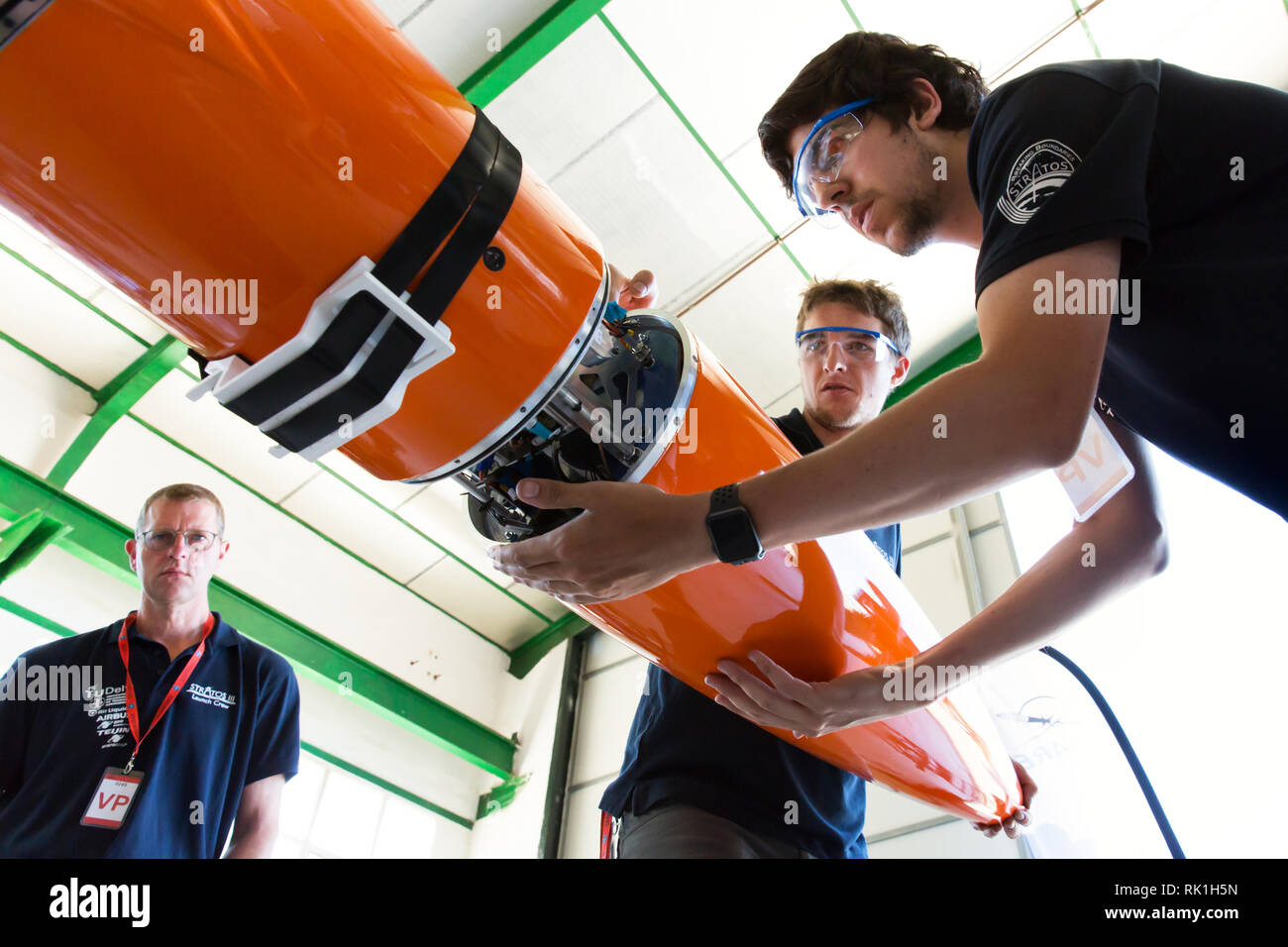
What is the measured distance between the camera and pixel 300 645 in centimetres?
634

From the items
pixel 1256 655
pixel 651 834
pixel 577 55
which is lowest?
pixel 651 834

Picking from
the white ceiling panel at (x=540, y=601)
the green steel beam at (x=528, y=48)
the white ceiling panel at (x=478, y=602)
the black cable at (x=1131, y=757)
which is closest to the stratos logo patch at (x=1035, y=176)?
the black cable at (x=1131, y=757)

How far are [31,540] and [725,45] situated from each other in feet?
16.3

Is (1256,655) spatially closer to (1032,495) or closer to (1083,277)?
(1032,495)

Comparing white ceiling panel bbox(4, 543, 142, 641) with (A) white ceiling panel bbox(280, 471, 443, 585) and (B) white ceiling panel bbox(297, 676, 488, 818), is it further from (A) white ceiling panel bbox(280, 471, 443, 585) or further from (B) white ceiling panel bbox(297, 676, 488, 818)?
(B) white ceiling panel bbox(297, 676, 488, 818)

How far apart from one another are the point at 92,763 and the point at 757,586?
5.26 ft

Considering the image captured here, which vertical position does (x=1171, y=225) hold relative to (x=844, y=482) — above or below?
above

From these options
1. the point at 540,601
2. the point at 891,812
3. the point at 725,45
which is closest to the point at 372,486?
the point at 540,601

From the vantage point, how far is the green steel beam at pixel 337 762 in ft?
17.6

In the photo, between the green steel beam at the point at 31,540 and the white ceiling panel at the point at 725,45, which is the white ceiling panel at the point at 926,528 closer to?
the white ceiling panel at the point at 725,45

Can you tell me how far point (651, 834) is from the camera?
1657mm

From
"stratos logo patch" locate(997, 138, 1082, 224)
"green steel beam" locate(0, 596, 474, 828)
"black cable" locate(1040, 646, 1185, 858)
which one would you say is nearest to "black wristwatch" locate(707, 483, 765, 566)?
"stratos logo patch" locate(997, 138, 1082, 224)

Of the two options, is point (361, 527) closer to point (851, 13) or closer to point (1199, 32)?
point (851, 13)
